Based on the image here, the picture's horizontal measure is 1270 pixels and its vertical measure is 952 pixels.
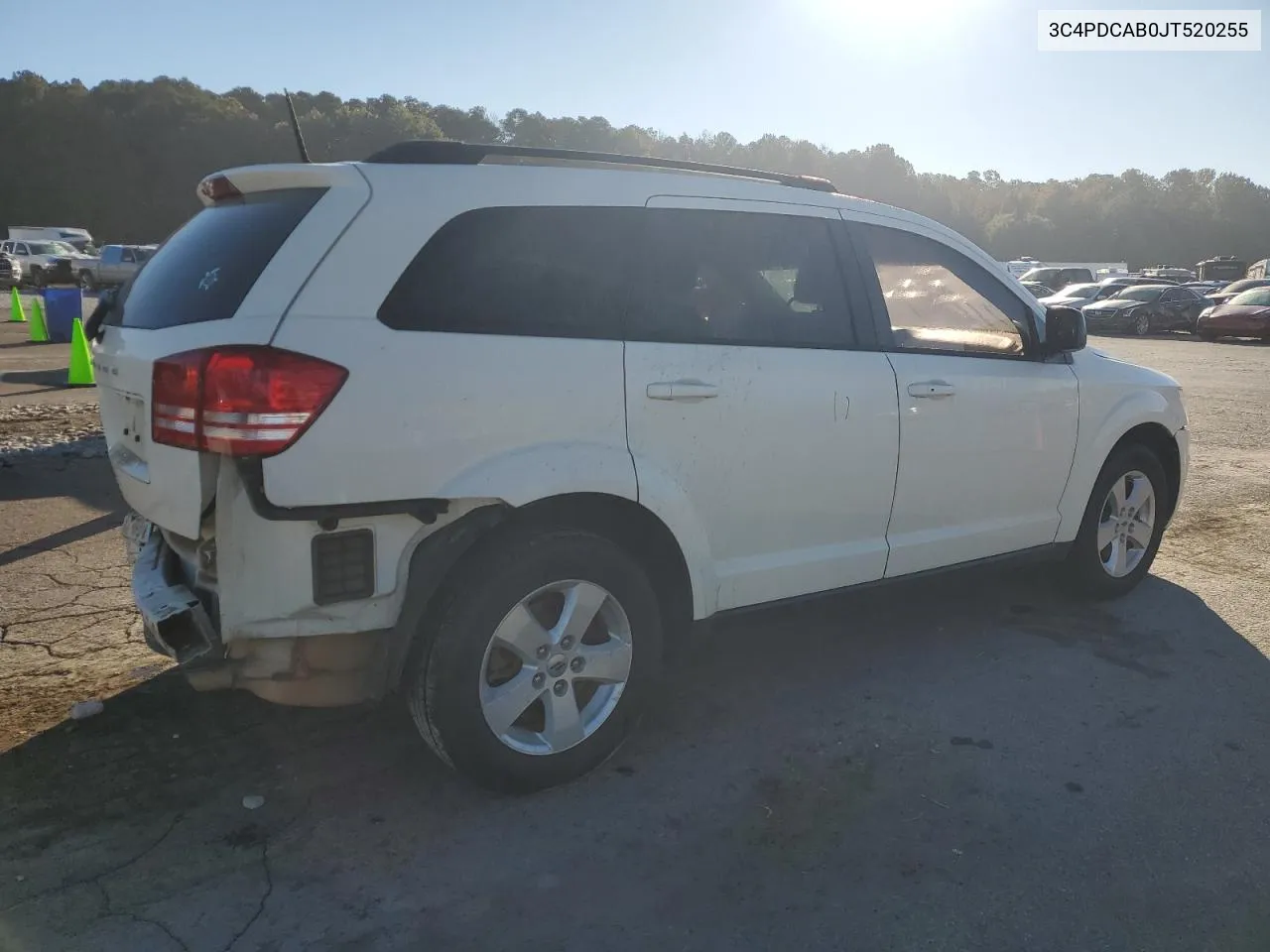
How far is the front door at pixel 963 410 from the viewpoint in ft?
13.1

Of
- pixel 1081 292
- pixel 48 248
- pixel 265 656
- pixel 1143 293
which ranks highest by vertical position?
pixel 48 248

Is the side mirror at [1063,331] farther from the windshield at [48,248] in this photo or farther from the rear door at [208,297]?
the windshield at [48,248]

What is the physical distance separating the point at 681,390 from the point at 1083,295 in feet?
112

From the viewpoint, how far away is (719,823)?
9.98 ft

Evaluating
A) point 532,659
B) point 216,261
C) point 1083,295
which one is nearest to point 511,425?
point 532,659

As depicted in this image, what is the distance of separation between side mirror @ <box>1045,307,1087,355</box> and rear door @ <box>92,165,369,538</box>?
3.12 meters

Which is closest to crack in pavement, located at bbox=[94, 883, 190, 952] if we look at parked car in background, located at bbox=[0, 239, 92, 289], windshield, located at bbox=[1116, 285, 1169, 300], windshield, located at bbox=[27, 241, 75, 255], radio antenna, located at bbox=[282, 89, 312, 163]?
radio antenna, located at bbox=[282, 89, 312, 163]

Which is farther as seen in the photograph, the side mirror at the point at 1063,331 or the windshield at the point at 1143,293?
the windshield at the point at 1143,293

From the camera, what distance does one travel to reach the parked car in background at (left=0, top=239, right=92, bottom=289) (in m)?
37.8

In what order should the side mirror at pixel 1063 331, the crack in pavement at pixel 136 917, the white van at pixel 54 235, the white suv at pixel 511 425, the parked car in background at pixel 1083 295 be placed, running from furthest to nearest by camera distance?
the white van at pixel 54 235 < the parked car in background at pixel 1083 295 < the side mirror at pixel 1063 331 < the white suv at pixel 511 425 < the crack in pavement at pixel 136 917

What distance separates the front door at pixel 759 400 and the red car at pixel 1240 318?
25646 millimetres

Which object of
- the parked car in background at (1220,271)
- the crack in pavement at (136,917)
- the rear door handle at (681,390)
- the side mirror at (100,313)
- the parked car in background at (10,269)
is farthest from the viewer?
the parked car in background at (1220,271)

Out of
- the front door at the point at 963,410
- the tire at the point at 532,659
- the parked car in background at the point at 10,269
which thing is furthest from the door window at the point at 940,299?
the parked car in background at the point at 10,269

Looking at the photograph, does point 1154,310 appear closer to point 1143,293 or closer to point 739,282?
point 1143,293
